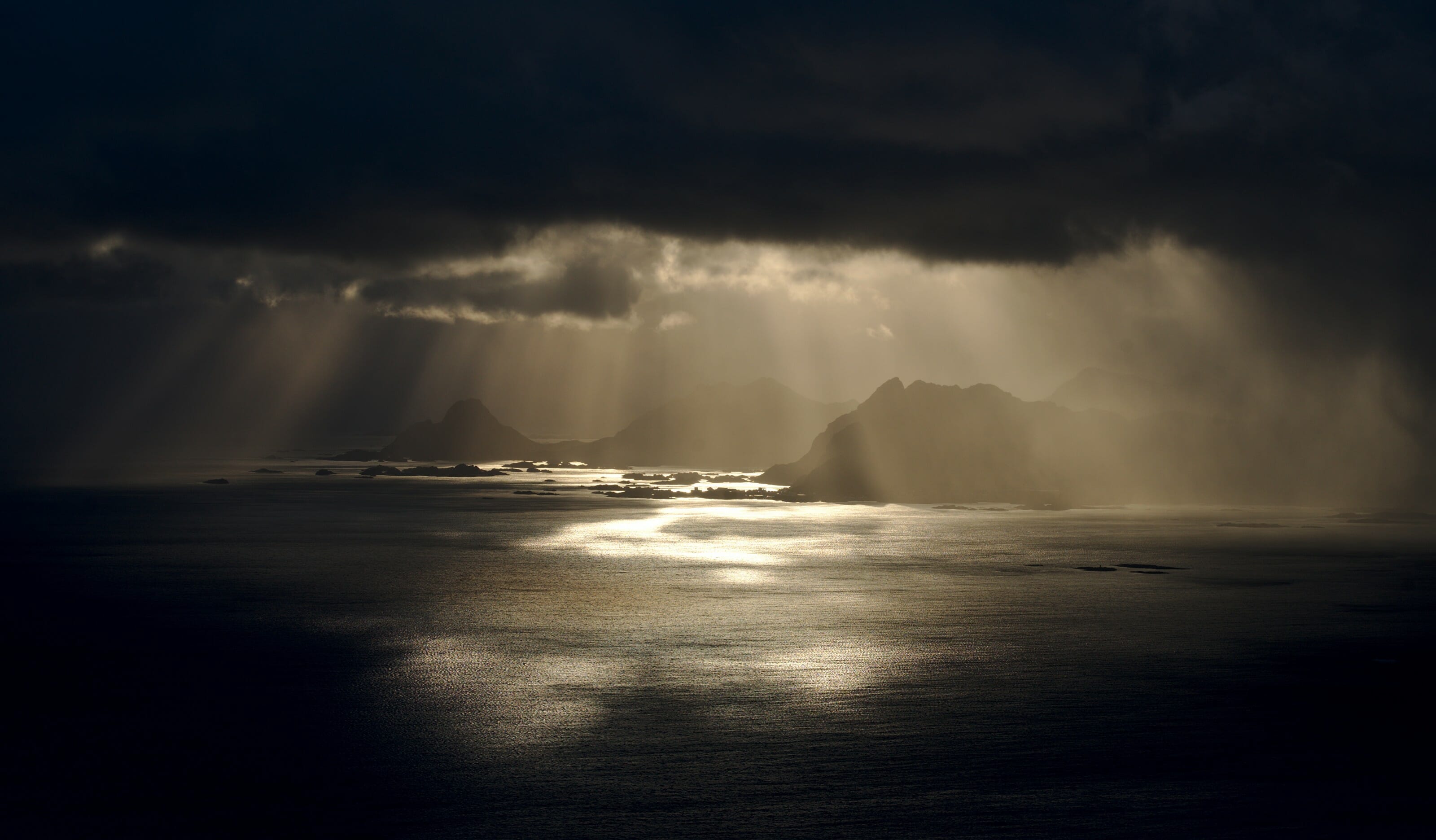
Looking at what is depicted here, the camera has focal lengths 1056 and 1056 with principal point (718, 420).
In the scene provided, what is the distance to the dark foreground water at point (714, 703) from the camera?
109 feet

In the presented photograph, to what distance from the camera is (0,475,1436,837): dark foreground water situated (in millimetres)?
33156

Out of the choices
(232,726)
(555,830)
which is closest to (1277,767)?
(555,830)

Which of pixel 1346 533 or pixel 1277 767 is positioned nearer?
pixel 1277 767

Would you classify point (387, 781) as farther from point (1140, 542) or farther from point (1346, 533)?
point (1346, 533)

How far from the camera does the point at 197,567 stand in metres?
108

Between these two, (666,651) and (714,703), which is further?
(666,651)

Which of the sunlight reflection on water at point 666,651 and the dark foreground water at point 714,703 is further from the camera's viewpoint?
the sunlight reflection on water at point 666,651

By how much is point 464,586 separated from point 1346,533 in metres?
138

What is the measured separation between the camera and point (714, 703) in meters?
46.9

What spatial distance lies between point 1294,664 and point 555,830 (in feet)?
150

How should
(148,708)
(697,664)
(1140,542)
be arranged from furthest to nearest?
(1140,542) → (697,664) → (148,708)

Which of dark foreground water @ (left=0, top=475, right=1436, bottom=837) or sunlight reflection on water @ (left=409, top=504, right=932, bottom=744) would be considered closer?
dark foreground water @ (left=0, top=475, right=1436, bottom=837)

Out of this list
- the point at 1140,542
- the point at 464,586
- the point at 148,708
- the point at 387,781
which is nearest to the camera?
the point at 387,781

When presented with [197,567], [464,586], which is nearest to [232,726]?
[464,586]
